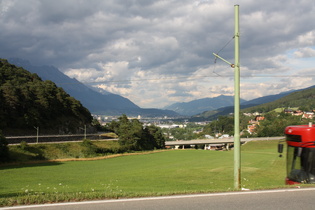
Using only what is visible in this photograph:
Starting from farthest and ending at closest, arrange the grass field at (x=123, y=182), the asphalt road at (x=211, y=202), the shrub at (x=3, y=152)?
1. the shrub at (x=3, y=152)
2. the grass field at (x=123, y=182)
3. the asphalt road at (x=211, y=202)

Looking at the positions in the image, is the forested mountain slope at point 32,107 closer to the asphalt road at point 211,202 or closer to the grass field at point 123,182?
the grass field at point 123,182

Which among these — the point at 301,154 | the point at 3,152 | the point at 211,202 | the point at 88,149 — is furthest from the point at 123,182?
the point at 88,149

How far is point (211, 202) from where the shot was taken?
727cm

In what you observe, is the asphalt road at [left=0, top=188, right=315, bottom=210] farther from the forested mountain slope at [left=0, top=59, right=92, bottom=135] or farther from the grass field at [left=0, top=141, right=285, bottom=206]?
the forested mountain slope at [left=0, top=59, right=92, bottom=135]

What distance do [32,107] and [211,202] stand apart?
241 feet

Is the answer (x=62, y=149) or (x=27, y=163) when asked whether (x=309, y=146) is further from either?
(x=62, y=149)

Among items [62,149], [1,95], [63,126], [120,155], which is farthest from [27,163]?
[63,126]

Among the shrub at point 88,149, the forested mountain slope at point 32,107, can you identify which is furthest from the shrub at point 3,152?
the forested mountain slope at point 32,107

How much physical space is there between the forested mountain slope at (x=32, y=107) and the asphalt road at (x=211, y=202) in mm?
63767

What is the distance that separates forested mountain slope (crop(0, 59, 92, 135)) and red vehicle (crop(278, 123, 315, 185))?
63.9 meters

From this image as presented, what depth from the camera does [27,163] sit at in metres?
43.2

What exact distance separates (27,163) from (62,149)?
11508 millimetres

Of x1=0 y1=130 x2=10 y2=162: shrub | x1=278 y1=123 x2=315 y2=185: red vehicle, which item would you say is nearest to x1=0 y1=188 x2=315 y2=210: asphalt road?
x1=278 y1=123 x2=315 y2=185: red vehicle

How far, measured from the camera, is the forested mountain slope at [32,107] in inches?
2640
